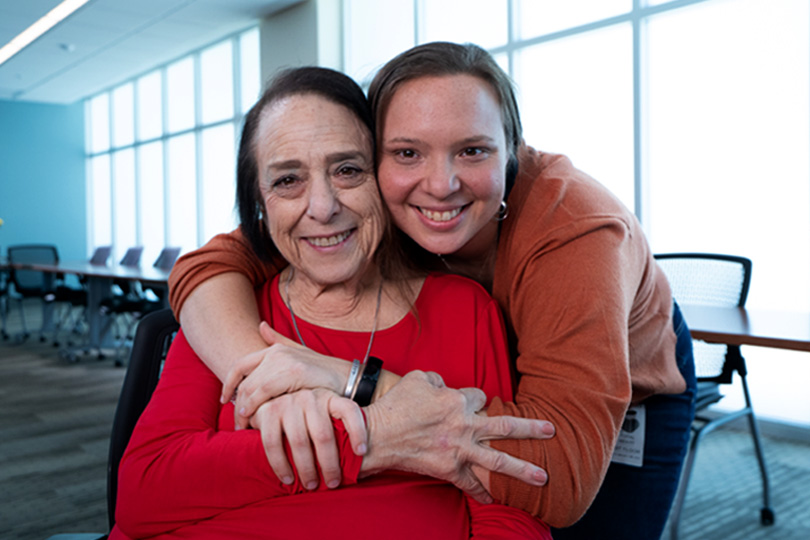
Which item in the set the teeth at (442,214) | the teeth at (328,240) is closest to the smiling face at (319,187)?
the teeth at (328,240)

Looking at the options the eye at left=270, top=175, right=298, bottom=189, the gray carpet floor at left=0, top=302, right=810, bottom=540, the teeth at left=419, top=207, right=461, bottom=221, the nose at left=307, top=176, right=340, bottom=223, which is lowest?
the gray carpet floor at left=0, top=302, right=810, bottom=540

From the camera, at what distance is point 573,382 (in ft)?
3.25

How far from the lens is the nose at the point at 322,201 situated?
3.77ft

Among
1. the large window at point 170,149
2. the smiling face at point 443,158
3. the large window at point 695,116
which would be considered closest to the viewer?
the smiling face at point 443,158

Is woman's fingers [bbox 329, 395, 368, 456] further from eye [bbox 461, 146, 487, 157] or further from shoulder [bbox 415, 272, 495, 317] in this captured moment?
eye [bbox 461, 146, 487, 157]

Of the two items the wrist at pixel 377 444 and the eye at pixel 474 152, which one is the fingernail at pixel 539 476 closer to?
the wrist at pixel 377 444

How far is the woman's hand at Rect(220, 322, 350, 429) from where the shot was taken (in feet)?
3.27

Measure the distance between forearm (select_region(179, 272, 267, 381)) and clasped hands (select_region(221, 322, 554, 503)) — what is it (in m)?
0.10

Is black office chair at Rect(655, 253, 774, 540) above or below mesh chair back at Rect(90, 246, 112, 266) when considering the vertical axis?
below

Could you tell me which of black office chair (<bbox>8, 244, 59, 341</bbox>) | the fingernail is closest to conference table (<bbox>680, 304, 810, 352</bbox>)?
the fingernail

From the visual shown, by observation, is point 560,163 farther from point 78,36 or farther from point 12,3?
point 78,36

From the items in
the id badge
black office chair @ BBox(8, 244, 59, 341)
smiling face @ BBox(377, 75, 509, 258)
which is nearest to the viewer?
smiling face @ BBox(377, 75, 509, 258)

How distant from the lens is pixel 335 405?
97 cm

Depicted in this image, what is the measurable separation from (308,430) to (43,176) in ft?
40.7
